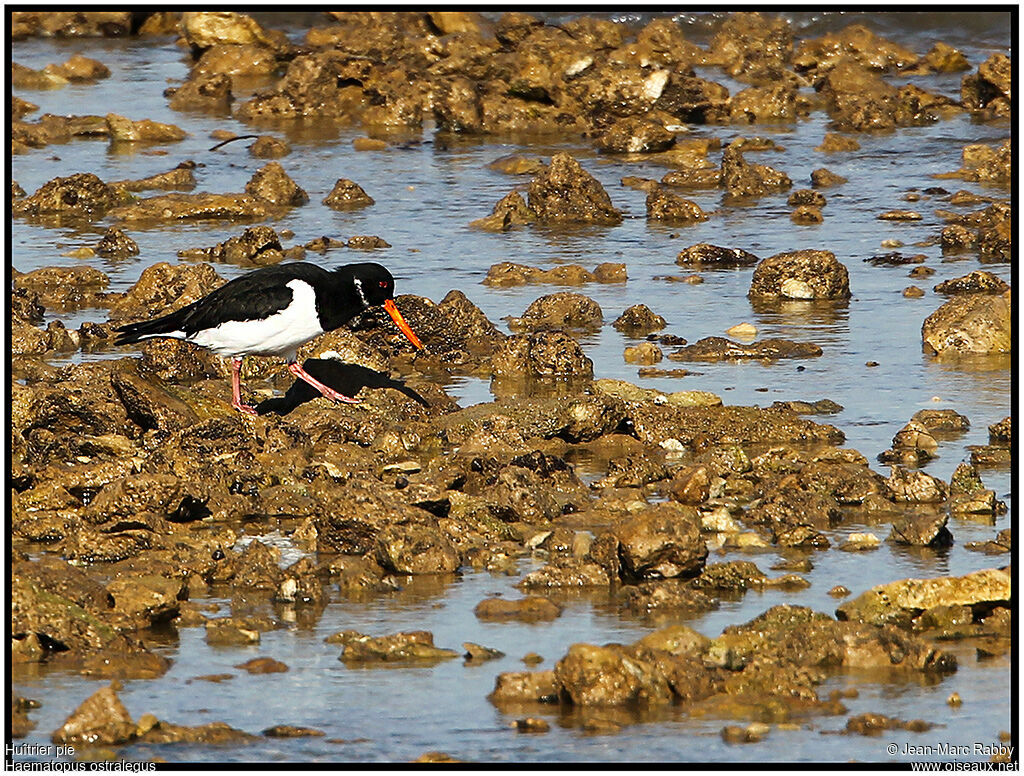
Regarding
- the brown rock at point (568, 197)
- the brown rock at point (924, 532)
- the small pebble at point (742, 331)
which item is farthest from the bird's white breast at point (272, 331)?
the brown rock at point (568, 197)

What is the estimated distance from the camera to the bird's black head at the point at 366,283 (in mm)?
10523

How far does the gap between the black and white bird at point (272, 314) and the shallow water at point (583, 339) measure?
3.08ft

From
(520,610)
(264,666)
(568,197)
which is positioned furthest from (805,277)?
(264,666)

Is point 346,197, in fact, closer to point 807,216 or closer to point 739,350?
point 807,216

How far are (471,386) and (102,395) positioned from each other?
2.27 metres

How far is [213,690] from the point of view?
6.31 metres

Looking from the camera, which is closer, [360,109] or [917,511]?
[917,511]

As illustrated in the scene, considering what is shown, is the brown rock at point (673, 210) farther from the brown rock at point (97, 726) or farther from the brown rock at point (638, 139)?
the brown rock at point (97, 726)

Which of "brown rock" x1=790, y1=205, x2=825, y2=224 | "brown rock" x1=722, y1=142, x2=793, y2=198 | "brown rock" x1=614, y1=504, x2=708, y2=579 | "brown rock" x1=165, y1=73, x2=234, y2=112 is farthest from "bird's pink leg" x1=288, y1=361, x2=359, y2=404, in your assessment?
"brown rock" x1=165, y1=73, x2=234, y2=112

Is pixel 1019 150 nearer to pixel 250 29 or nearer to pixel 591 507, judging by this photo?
pixel 591 507

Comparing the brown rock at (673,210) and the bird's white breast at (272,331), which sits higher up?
the brown rock at (673,210)

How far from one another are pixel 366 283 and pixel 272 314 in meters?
0.72

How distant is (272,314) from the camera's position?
399 inches

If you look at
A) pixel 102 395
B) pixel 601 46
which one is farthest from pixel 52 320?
pixel 601 46
